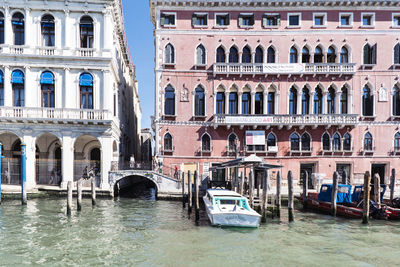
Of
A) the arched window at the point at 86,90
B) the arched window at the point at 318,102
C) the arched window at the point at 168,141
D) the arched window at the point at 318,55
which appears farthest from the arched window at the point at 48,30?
the arched window at the point at 318,102

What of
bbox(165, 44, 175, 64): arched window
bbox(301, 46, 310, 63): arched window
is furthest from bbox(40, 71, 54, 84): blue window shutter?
bbox(301, 46, 310, 63): arched window

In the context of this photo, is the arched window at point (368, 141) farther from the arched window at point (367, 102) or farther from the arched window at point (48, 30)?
the arched window at point (48, 30)

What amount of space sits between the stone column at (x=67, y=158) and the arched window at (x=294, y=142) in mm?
15661

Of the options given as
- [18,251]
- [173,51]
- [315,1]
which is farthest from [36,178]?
[315,1]

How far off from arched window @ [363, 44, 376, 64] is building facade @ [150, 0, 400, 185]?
8 centimetres

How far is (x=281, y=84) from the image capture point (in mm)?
21156

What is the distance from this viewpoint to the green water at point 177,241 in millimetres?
8633

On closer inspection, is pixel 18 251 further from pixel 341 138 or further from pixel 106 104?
pixel 341 138

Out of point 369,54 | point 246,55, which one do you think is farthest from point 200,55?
point 369,54

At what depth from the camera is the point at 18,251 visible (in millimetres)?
9125

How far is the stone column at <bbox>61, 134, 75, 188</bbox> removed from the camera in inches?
726

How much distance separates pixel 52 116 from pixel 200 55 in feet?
37.1

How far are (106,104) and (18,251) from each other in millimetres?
11350

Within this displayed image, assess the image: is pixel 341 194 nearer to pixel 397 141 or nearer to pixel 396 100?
pixel 397 141
